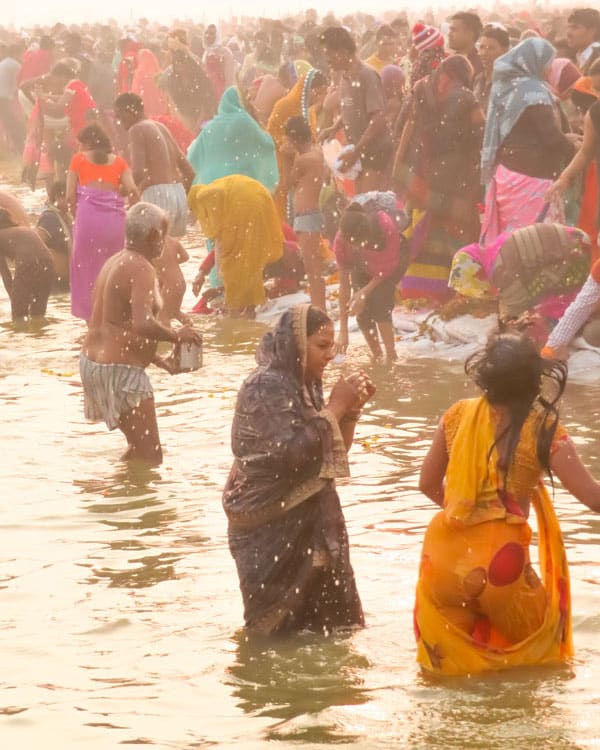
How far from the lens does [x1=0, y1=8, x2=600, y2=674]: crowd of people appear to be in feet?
16.5

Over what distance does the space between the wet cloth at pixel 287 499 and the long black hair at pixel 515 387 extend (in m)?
0.79

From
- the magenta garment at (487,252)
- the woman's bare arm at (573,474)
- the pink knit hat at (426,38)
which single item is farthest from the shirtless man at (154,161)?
the woman's bare arm at (573,474)

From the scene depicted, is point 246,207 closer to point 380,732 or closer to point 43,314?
point 43,314

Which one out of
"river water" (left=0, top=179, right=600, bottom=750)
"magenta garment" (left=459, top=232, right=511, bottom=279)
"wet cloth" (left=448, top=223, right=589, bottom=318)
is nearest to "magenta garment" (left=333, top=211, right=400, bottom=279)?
"magenta garment" (left=459, top=232, right=511, bottom=279)

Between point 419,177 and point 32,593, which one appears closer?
point 32,593

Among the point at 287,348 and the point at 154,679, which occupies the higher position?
the point at 287,348

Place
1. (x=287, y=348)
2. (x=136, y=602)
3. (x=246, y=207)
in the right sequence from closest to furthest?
(x=287, y=348), (x=136, y=602), (x=246, y=207)

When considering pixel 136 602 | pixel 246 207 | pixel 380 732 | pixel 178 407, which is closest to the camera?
pixel 380 732

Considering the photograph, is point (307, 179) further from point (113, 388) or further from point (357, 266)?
point (113, 388)

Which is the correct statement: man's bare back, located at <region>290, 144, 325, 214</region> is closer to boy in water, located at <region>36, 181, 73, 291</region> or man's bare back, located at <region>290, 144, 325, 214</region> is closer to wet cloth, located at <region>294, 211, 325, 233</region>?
wet cloth, located at <region>294, 211, 325, 233</region>

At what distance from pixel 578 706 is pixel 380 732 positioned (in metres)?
0.62

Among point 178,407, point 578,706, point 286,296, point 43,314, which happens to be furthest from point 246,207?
point 578,706

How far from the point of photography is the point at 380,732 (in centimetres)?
513

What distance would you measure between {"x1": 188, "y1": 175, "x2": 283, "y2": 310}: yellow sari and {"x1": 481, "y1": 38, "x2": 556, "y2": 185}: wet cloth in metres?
2.27
